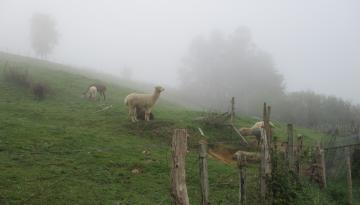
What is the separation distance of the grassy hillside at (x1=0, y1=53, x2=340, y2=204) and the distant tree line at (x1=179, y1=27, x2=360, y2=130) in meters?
33.8

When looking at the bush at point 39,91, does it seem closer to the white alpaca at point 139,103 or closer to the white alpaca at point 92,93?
the white alpaca at point 92,93

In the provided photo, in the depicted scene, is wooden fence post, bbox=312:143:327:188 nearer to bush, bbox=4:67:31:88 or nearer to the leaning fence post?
the leaning fence post

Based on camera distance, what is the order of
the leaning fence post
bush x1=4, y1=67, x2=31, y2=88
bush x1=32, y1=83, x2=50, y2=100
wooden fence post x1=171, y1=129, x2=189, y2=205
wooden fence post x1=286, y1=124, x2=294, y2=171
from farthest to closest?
1. bush x1=4, y1=67, x2=31, y2=88
2. bush x1=32, y1=83, x2=50, y2=100
3. the leaning fence post
4. wooden fence post x1=286, y1=124, x2=294, y2=171
5. wooden fence post x1=171, y1=129, x2=189, y2=205

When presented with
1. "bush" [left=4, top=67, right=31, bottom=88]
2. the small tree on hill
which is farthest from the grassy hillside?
the small tree on hill

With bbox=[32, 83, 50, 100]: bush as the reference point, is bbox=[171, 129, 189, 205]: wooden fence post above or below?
below

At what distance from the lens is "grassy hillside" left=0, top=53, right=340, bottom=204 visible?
47.1ft

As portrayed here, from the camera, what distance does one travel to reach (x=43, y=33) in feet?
304

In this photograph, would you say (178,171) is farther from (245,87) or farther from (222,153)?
(245,87)

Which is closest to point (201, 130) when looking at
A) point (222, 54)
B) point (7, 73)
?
point (7, 73)

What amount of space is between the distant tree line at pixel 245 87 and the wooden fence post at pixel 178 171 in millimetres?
52681

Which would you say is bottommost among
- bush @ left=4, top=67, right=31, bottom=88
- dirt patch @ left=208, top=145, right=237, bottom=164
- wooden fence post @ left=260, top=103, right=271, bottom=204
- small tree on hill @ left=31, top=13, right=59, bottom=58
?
dirt patch @ left=208, top=145, right=237, bottom=164

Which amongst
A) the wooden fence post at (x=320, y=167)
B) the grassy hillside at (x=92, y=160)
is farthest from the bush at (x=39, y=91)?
the wooden fence post at (x=320, y=167)

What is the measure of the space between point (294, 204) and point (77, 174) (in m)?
8.43

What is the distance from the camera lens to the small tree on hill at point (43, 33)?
92188 millimetres
